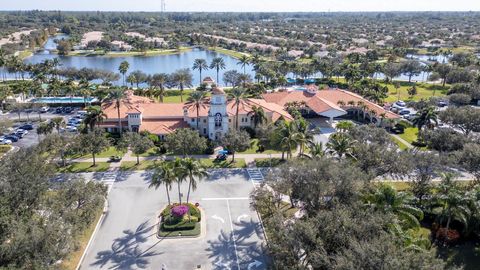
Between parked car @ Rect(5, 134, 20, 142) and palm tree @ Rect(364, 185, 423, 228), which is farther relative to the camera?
parked car @ Rect(5, 134, 20, 142)

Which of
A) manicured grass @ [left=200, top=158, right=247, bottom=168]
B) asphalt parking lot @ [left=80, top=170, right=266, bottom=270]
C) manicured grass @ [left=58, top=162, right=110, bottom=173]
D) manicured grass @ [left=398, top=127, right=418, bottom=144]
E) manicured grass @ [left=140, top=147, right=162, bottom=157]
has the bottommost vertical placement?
asphalt parking lot @ [left=80, top=170, right=266, bottom=270]

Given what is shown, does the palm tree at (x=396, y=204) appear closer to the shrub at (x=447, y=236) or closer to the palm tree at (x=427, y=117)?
the shrub at (x=447, y=236)

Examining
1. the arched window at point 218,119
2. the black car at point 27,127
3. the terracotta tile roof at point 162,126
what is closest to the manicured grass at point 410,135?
the arched window at point 218,119

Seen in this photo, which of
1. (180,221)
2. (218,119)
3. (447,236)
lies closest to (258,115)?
(218,119)

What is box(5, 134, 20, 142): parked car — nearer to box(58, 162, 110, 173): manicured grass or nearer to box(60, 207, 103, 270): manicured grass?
box(58, 162, 110, 173): manicured grass

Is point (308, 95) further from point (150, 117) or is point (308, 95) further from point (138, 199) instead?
point (138, 199)

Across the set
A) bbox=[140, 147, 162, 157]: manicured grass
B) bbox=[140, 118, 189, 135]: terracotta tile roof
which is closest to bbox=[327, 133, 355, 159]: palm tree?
bbox=[140, 147, 162, 157]: manicured grass

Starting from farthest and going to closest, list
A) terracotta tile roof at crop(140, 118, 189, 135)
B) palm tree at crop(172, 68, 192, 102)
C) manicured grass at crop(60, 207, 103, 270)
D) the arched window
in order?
palm tree at crop(172, 68, 192, 102), terracotta tile roof at crop(140, 118, 189, 135), the arched window, manicured grass at crop(60, 207, 103, 270)
